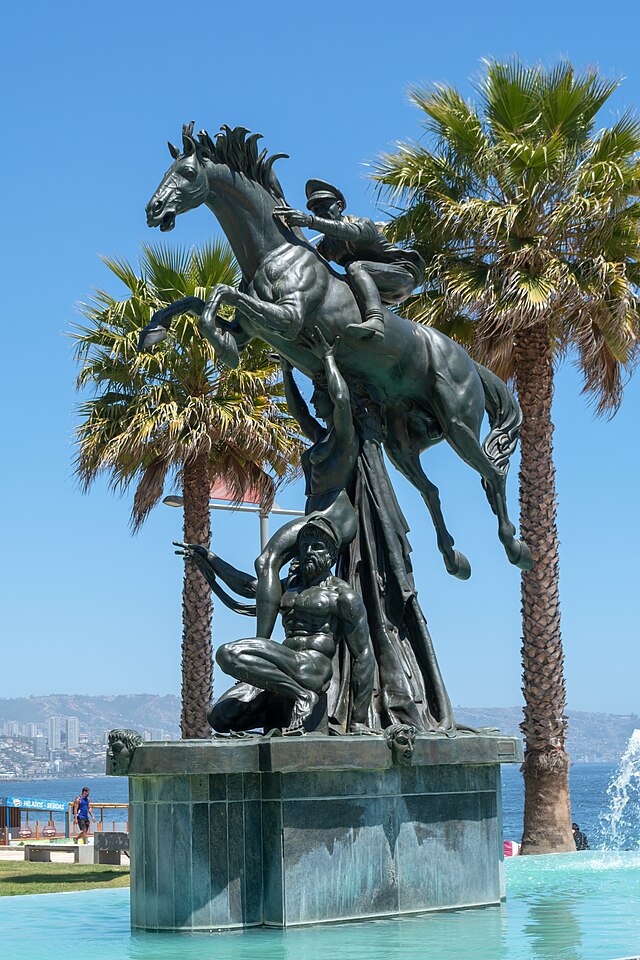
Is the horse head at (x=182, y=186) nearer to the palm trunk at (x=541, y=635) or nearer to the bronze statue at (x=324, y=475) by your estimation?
the bronze statue at (x=324, y=475)

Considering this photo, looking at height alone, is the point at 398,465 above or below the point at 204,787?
above

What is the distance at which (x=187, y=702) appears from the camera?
2008cm

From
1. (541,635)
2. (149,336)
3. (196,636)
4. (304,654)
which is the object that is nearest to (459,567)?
(304,654)

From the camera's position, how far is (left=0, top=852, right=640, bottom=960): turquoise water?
6840mm

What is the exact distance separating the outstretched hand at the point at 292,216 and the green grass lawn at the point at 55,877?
10.6 m

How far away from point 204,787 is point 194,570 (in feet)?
41.0

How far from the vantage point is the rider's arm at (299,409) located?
32.7 ft

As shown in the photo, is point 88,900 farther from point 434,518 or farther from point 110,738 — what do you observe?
point 434,518

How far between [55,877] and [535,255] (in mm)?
11763

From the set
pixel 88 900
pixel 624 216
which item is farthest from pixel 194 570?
pixel 88 900

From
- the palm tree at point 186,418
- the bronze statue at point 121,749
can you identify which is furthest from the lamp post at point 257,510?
the bronze statue at point 121,749

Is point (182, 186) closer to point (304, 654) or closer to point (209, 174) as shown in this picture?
point (209, 174)

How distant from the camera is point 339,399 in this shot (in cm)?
929

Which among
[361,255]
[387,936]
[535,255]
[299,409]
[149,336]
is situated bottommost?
[387,936]
